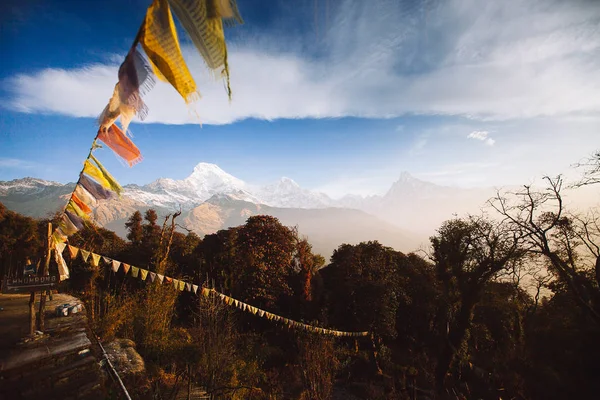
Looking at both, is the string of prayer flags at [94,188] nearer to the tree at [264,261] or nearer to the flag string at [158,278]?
the flag string at [158,278]

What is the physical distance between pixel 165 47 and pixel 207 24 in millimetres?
327

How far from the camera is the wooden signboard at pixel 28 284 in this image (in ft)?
12.5

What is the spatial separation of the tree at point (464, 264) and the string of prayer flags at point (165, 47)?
16.9m

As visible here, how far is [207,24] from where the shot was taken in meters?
1.73

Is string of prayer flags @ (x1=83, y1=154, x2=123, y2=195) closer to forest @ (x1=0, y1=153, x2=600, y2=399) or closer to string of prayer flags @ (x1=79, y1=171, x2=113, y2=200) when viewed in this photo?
string of prayer flags @ (x1=79, y1=171, x2=113, y2=200)

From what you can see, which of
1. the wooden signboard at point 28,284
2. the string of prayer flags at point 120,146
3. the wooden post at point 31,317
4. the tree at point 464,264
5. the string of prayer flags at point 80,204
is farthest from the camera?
the tree at point 464,264

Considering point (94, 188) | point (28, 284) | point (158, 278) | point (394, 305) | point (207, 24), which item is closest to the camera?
point (207, 24)

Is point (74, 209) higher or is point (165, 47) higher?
point (165, 47)

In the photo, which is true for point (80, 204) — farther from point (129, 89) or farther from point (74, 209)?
point (129, 89)

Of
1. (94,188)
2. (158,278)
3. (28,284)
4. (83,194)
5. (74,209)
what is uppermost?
(94,188)

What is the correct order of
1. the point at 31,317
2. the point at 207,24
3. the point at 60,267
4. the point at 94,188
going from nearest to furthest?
the point at 207,24 → the point at 31,317 → the point at 94,188 → the point at 60,267

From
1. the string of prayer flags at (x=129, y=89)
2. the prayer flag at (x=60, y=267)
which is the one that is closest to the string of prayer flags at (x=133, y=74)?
the string of prayer flags at (x=129, y=89)

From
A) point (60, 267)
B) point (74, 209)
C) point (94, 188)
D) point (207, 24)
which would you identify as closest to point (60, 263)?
point (60, 267)

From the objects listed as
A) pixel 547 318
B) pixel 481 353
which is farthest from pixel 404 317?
pixel 547 318
